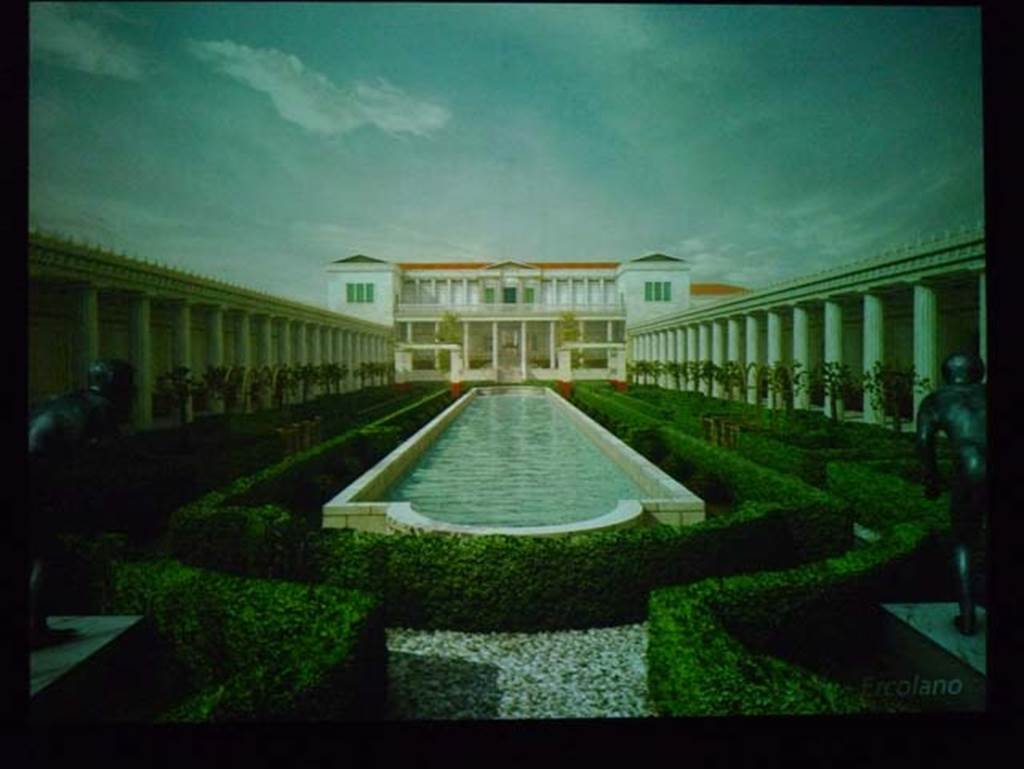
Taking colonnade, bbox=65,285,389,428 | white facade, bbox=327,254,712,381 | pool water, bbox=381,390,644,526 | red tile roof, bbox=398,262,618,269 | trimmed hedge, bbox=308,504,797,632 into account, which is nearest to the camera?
trimmed hedge, bbox=308,504,797,632

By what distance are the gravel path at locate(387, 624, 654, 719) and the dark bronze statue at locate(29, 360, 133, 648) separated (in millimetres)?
2839

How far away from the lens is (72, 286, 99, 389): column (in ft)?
31.2

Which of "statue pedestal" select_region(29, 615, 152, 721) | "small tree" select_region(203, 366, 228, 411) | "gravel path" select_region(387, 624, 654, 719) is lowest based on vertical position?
"gravel path" select_region(387, 624, 654, 719)

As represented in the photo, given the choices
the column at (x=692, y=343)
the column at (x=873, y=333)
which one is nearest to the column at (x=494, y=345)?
the column at (x=692, y=343)

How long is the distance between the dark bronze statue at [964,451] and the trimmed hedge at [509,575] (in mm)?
2247

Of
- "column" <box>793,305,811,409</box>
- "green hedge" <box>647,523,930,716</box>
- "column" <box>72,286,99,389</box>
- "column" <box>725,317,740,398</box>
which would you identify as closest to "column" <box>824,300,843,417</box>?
"column" <box>793,305,811,409</box>

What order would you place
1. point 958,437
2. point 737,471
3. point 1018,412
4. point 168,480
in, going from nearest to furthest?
point 958,437
point 1018,412
point 168,480
point 737,471

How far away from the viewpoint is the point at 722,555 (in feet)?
20.7

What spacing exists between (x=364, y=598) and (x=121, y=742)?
7.23 ft

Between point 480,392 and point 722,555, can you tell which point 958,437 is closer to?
point 722,555

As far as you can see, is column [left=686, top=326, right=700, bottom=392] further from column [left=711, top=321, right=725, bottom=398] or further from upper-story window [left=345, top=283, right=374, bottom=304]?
upper-story window [left=345, top=283, right=374, bottom=304]

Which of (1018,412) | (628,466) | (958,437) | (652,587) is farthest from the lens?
(628,466)

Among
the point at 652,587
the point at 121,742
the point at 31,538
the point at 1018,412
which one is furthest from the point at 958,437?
the point at 31,538

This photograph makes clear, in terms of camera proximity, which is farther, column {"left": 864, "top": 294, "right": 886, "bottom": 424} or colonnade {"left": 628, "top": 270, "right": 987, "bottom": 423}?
column {"left": 864, "top": 294, "right": 886, "bottom": 424}
